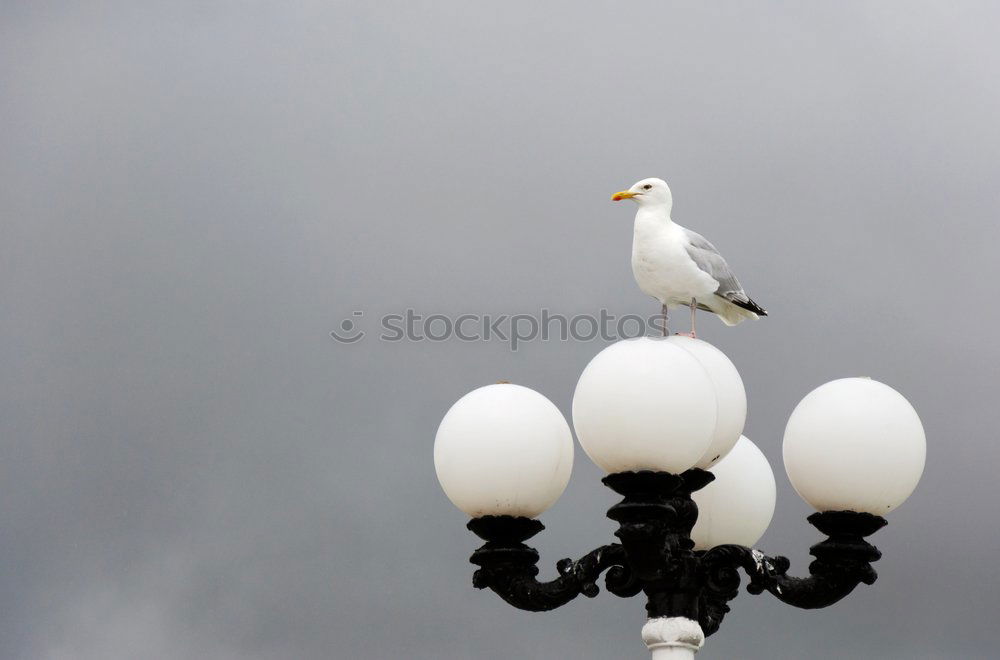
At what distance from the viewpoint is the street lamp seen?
5.87 meters

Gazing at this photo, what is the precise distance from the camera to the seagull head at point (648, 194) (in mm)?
8297

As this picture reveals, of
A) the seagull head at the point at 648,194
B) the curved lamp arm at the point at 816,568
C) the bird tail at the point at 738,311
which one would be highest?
the seagull head at the point at 648,194

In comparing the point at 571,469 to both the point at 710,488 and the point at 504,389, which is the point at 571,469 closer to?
the point at 504,389

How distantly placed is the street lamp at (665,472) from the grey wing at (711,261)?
61.8 inches

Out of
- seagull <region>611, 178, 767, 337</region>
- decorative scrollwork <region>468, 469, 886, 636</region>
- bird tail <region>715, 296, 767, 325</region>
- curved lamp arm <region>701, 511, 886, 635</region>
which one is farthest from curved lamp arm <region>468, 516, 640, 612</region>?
bird tail <region>715, 296, 767, 325</region>

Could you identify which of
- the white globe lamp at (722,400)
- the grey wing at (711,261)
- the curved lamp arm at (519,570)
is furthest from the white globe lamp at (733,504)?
the grey wing at (711,261)

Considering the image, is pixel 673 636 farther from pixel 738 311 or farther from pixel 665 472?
pixel 738 311

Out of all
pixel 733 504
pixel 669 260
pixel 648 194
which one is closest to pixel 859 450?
pixel 733 504

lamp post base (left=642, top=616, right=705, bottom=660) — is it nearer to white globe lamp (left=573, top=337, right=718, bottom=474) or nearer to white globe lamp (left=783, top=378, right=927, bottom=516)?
white globe lamp (left=573, top=337, right=718, bottom=474)

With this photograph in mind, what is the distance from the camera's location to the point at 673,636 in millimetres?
6031

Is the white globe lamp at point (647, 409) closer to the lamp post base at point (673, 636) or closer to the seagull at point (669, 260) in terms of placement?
the lamp post base at point (673, 636)

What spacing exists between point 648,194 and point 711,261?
585 mm

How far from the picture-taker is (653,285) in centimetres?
810

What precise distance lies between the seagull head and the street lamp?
1.87m
